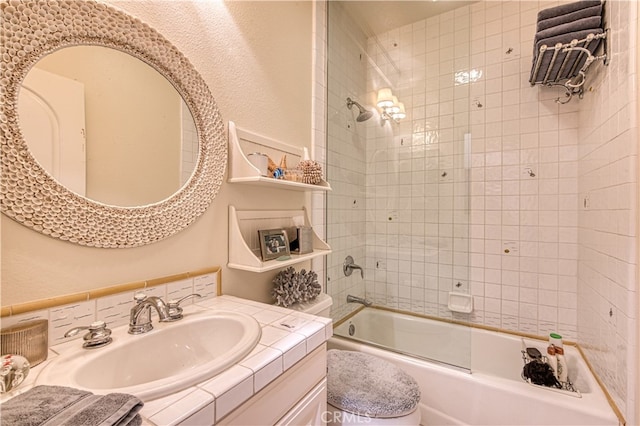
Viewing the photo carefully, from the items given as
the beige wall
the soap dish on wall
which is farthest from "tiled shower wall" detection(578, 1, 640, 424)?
the beige wall

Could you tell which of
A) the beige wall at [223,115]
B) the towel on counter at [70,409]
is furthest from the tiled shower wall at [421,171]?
the towel on counter at [70,409]

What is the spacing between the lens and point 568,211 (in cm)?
187

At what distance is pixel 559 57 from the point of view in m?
1.58

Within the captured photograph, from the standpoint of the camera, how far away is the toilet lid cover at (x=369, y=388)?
1.13 meters

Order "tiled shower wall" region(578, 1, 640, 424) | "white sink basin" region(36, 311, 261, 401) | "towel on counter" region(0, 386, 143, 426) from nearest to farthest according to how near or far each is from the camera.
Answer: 1. "towel on counter" region(0, 386, 143, 426)
2. "white sink basin" region(36, 311, 261, 401)
3. "tiled shower wall" region(578, 1, 640, 424)

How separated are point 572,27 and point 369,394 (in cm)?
205

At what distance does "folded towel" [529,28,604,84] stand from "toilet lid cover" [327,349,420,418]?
1901 mm

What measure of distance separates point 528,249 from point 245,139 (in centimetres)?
203

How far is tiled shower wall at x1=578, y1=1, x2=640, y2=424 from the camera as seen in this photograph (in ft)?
3.59

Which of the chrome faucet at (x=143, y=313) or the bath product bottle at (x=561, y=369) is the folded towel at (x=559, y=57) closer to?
the bath product bottle at (x=561, y=369)

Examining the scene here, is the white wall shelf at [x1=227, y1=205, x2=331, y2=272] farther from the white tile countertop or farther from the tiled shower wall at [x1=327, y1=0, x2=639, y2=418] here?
the tiled shower wall at [x1=327, y1=0, x2=639, y2=418]

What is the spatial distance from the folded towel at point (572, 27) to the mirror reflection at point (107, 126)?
1887 millimetres

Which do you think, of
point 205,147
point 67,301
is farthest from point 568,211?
point 67,301

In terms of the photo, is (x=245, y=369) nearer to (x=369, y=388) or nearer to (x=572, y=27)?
(x=369, y=388)
